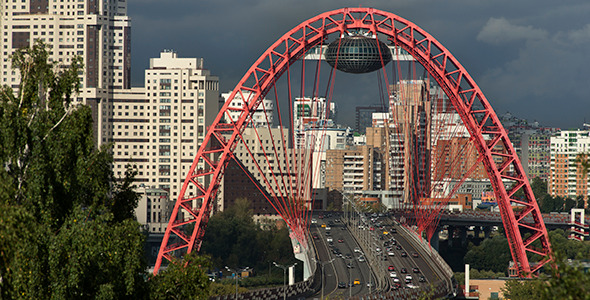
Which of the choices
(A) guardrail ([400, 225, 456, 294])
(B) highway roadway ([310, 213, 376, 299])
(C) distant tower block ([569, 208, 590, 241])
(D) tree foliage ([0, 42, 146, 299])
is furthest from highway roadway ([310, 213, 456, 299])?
(D) tree foliage ([0, 42, 146, 299])

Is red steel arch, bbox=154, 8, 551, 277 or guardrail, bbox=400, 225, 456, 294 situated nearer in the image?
red steel arch, bbox=154, 8, 551, 277

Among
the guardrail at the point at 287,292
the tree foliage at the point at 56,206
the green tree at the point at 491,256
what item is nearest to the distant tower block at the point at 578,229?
the green tree at the point at 491,256

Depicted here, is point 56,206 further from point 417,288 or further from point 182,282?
point 417,288

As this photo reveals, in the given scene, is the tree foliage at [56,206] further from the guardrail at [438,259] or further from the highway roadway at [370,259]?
the guardrail at [438,259]

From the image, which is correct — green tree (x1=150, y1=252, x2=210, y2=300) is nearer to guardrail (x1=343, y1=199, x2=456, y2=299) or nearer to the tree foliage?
the tree foliage

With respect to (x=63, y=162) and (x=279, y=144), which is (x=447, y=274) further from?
(x=279, y=144)

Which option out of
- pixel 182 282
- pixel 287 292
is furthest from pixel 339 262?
pixel 182 282

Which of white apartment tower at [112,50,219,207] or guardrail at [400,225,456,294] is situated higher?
white apartment tower at [112,50,219,207]
